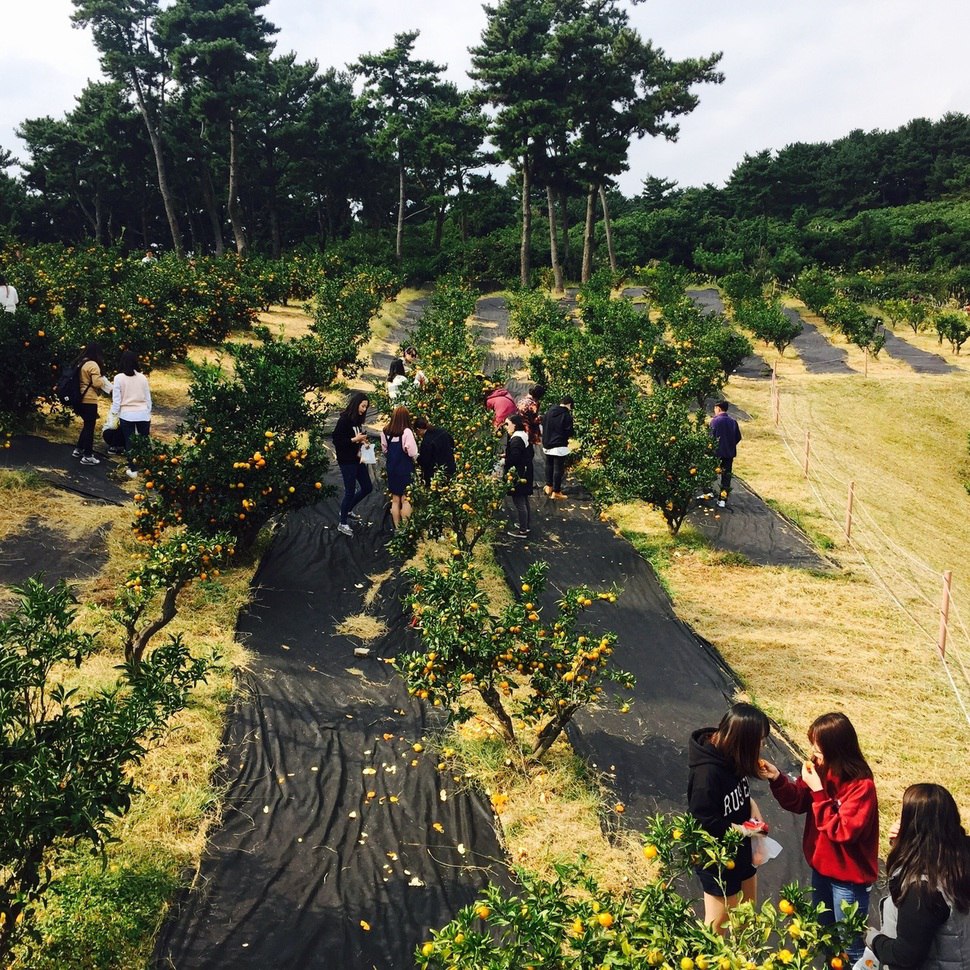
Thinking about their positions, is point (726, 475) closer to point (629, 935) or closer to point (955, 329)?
point (629, 935)

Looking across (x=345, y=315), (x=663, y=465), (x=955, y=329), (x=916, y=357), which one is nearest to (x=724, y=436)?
→ (x=663, y=465)

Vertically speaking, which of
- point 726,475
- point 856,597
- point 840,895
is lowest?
point 856,597

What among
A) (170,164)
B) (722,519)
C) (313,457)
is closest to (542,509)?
(722,519)

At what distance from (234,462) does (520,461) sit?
11.1ft

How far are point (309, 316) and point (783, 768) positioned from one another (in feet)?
63.9

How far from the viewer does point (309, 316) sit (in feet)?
72.9

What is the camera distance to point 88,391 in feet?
29.1

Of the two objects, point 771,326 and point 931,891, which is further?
point 771,326

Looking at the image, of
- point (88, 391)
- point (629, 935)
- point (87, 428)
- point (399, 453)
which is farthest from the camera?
point (87, 428)

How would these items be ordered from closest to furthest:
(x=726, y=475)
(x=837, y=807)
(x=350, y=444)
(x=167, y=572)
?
(x=837, y=807) → (x=167, y=572) → (x=350, y=444) → (x=726, y=475)

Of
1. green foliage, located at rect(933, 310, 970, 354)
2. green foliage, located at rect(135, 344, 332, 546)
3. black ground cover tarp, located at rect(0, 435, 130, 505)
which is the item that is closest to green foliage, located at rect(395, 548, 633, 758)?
green foliage, located at rect(135, 344, 332, 546)

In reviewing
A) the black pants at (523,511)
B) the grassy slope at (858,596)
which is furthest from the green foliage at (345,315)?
the grassy slope at (858,596)

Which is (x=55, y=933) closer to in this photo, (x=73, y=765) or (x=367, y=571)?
(x=73, y=765)

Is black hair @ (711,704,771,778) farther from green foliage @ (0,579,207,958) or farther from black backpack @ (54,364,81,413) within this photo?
black backpack @ (54,364,81,413)
